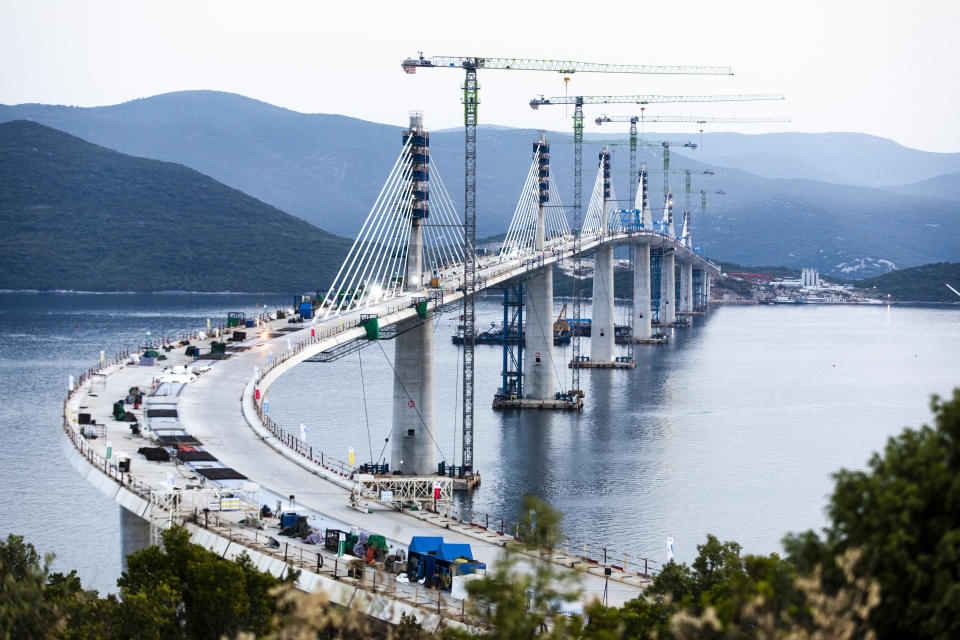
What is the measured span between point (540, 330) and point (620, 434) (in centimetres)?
1574

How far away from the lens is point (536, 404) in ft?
327

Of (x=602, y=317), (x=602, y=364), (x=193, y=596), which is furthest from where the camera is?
A: (x=602, y=317)

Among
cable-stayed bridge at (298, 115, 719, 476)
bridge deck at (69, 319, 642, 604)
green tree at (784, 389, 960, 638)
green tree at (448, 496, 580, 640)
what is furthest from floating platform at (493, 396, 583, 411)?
green tree at (784, 389, 960, 638)

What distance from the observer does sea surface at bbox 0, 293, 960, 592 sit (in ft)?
195

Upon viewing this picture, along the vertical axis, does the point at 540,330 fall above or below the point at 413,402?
above

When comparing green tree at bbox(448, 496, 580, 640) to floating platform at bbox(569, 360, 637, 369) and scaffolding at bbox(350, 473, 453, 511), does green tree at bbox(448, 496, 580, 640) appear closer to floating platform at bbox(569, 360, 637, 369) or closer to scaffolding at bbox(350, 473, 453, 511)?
scaffolding at bbox(350, 473, 453, 511)

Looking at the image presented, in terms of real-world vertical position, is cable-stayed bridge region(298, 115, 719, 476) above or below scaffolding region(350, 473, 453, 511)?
above

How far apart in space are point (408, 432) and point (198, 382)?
453 inches

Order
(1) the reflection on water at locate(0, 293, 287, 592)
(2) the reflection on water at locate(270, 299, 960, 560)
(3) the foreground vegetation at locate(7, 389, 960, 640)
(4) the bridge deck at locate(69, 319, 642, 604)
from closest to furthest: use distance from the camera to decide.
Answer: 1. (3) the foreground vegetation at locate(7, 389, 960, 640)
2. (4) the bridge deck at locate(69, 319, 642, 604)
3. (1) the reflection on water at locate(0, 293, 287, 592)
4. (2) the reflection on water at locate(270, 299, 960, 560)

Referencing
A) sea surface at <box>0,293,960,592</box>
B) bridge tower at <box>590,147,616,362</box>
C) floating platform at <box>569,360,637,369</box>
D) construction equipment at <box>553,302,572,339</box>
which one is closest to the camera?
sea surface at <box>0,293,960,592</box>

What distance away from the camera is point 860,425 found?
9294cm

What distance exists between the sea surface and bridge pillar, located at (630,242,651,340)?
11.8 metres

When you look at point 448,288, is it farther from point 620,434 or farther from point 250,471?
point 250,471

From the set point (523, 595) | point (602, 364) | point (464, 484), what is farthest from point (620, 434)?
point (523, 595)
